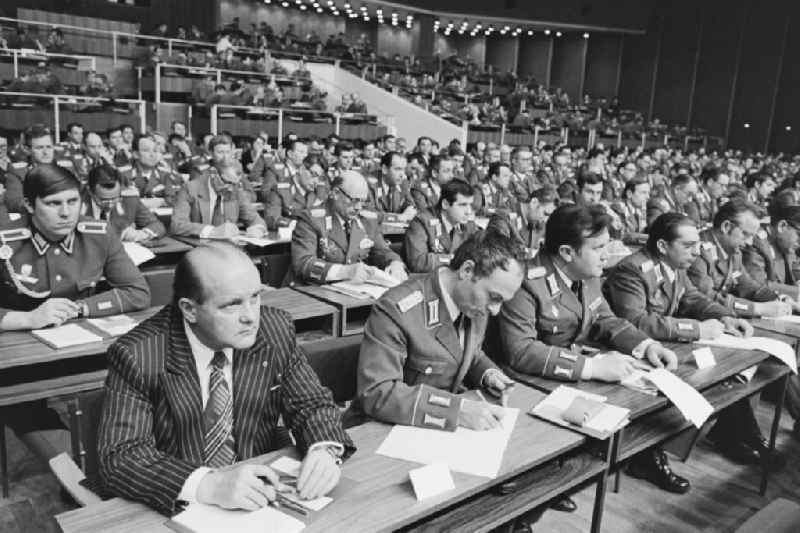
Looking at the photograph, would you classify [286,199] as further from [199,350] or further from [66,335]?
[199,350]

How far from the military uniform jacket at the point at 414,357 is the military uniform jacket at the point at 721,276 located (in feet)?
6.77

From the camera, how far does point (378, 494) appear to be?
1.49 metres

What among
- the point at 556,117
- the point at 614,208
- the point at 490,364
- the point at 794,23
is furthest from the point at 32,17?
the point at 794,23

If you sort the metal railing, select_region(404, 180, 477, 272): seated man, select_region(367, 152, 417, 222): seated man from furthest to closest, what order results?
the metal railing
select_region(367, 152, 417, 222): seated man
select_region(404, 180, 477, 272): seated man

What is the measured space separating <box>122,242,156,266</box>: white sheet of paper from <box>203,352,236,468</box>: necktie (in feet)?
6.97

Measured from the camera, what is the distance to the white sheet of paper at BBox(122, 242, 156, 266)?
360 centimetres

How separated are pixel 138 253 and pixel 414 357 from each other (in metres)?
2.21

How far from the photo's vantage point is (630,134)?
18.4 m

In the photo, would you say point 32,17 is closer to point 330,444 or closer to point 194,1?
point 194,1

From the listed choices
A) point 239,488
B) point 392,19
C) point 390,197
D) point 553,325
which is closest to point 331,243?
point 553,325

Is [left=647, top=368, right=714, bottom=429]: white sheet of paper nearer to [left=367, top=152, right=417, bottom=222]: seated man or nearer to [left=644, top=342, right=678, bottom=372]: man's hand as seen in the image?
[left=644, top=342, right=678, bottom=372]: man's hand

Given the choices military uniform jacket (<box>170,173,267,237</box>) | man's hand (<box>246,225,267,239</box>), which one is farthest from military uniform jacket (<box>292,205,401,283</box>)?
military uniform jacket (<box>170,173,267,237</box>)

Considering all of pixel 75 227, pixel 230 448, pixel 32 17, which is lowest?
pixel 230 448

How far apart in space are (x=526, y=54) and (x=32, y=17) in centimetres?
1632
